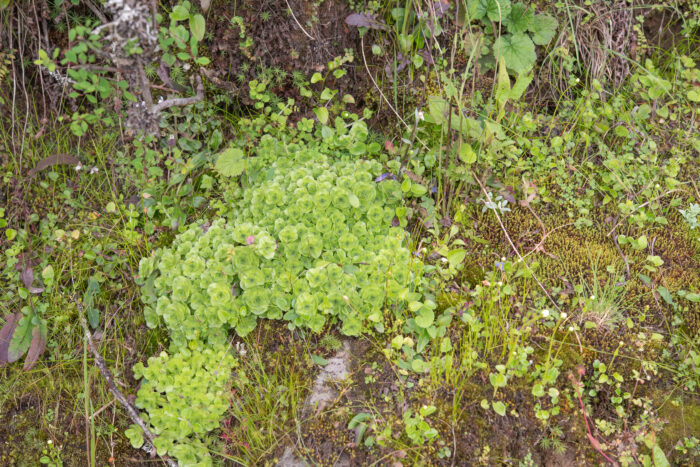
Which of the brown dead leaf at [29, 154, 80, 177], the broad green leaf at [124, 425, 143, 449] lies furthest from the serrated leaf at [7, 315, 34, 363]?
the brown dead leaf at [29, 154, 80, 177]

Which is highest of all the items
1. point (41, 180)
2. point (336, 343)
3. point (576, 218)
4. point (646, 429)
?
point (41, 180)

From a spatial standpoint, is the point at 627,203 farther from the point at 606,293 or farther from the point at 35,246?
the point at 35,246

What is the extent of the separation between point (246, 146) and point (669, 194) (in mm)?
2743

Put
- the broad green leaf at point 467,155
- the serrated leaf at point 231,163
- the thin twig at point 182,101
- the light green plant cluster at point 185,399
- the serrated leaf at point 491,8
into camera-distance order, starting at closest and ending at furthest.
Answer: the light green plant cluster at point 185,399
the broad green leaf at point 467,155
the serrated leaf at point 231,163
the thin twig at point 182,101
the serrated leaf at point 491,8

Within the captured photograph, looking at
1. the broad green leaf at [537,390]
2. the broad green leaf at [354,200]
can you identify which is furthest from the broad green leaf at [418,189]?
the broad green leaf at [537,390]

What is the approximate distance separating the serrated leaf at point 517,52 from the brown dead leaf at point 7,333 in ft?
11.1

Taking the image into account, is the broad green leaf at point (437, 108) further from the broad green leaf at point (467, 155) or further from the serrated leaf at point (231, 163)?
the serrated leaf at point (231, 163)

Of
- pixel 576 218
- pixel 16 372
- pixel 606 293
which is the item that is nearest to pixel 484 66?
pixel 576 218

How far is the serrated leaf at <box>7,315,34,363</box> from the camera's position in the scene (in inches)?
103

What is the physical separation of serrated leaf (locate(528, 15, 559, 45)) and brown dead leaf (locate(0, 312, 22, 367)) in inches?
146

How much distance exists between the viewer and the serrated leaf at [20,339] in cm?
262

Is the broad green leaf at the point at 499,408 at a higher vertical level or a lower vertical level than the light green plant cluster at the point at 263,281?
lower

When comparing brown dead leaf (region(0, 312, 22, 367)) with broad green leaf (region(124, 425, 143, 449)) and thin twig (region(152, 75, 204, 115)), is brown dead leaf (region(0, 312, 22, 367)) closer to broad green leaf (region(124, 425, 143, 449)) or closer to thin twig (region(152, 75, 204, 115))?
broad green leaf (region(124, 425, 143, 449))

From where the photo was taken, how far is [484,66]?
3.35m
